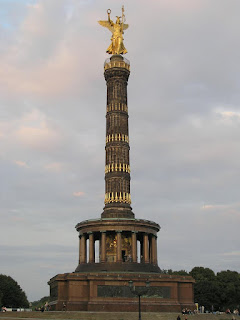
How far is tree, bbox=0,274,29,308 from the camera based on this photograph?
74125mm

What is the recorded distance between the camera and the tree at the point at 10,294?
2918 inches

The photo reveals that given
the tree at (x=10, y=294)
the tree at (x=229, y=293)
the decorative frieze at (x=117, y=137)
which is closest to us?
the decorative frieze at (x=117, y=137)

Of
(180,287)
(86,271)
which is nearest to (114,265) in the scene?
(86,271)

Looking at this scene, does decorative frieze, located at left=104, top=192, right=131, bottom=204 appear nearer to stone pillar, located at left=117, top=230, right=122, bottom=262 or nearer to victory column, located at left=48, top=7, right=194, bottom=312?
victory column, located at left=48, top=7, right=194, bottom=312

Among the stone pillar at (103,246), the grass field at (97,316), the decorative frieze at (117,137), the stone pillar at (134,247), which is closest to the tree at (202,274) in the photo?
the stone pillar at (134,247)

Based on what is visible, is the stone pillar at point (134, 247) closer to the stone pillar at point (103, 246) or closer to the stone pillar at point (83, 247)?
the stone pillar at point (103, 246)

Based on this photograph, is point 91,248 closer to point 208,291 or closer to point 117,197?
point 117,197

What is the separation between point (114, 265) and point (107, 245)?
349 cm

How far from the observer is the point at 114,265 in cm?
4775

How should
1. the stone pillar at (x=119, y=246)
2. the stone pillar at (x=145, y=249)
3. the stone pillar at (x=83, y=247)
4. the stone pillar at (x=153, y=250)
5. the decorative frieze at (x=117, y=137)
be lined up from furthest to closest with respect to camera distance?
the decorative frieze at (x=117, y=137) → the stone pillar at (x=83, y=247) → the stone pillar at (x=153, y=250) → the stone pillar at (x=145, y=249) → the stone pillar at (x=119, y=246)

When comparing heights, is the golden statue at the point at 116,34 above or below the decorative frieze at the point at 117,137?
above

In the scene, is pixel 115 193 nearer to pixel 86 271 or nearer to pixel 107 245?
pixel 107 245

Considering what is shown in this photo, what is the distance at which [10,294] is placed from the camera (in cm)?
7450

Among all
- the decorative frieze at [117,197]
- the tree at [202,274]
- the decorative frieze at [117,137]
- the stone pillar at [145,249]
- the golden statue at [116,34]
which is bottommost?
the tree at [202,274]
